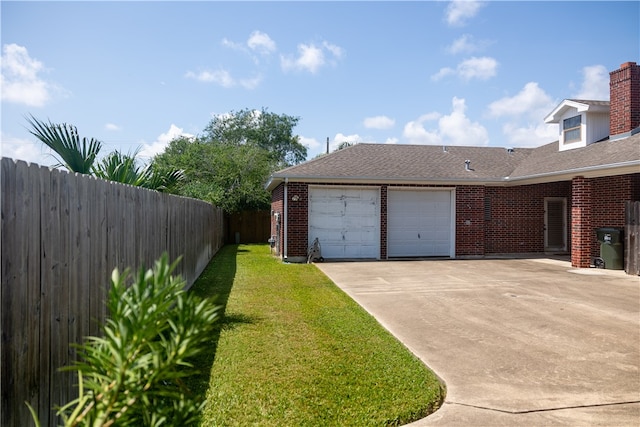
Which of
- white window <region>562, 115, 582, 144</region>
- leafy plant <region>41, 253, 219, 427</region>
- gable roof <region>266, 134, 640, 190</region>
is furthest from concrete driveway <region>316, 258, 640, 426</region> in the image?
white window <region>562, 115, 582, 144</region>

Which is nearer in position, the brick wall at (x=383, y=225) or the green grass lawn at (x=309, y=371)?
the green grass lawn at (x=309, y=371)

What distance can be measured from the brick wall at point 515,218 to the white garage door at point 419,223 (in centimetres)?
179

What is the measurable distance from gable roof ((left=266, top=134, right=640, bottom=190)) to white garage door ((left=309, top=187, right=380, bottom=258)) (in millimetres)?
514

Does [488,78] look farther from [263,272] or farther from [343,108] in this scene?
[343,108]

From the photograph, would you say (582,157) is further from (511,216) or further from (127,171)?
(127,171)

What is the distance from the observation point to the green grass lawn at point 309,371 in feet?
12.3

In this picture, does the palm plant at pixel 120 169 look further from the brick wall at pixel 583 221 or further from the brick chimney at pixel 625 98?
the brick chimney at pixel 625 98

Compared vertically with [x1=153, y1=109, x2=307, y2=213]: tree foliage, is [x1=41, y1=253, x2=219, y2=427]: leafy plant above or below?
below

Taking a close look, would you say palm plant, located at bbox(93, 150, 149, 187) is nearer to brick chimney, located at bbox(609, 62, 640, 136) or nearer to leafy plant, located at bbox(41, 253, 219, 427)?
leafy plant, located at bbox(41, 253, 219, 427)

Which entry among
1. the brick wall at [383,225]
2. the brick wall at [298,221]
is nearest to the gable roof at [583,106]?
the brick wall at [383,225]

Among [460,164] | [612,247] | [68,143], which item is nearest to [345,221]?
[460,164]

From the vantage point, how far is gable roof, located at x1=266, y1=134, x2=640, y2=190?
12640 mm

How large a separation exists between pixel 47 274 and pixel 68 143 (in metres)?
3.86

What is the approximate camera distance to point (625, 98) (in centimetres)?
1349
